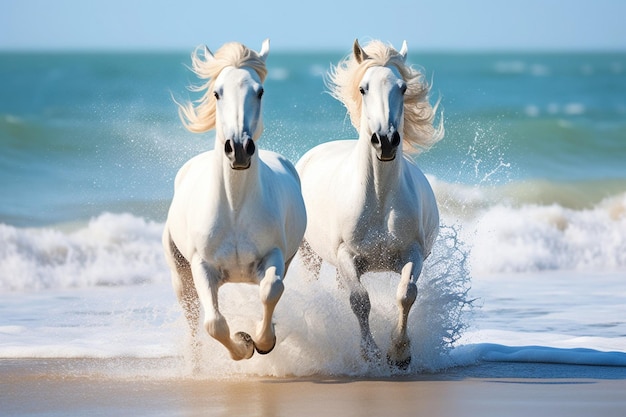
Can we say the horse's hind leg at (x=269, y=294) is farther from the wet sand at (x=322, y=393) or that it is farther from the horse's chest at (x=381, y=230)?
the horse's chest at (x=381, y=230)

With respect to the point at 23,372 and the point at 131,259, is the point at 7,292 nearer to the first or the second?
the point at 131,259

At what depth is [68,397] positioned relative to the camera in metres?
6.48

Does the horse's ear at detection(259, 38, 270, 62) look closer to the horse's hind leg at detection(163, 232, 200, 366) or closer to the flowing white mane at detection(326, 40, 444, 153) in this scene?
the flowing white mane at detection(326, 40, 444, 153)

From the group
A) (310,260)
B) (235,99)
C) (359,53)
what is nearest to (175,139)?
(310,260)

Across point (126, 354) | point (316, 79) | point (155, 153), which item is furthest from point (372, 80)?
point (316, 79)

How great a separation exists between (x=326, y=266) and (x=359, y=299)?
8.35ft

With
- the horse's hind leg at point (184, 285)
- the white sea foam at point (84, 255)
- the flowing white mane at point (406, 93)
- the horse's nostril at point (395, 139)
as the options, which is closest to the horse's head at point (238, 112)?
the horse's nostril at point (395, 139)

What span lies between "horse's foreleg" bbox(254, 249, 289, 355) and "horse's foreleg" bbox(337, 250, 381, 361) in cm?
74

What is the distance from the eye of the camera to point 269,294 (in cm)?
647

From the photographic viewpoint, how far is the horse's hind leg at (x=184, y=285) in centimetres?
743

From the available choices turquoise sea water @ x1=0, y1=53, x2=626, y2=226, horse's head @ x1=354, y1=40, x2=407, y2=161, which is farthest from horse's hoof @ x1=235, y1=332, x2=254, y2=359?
turquoise sea water @ x1=0, y1=53, x2=626, y2=226

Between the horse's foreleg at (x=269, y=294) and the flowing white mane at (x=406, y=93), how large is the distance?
50.2 inches

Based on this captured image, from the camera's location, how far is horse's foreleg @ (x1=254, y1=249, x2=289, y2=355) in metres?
6.48

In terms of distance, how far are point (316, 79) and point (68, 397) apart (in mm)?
32398
